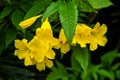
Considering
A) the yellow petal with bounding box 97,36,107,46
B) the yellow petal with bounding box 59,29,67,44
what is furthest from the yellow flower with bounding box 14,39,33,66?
the yellow petal with bounding box 97,36,107,46

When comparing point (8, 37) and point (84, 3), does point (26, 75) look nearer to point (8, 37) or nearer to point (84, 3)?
point (8, 37)

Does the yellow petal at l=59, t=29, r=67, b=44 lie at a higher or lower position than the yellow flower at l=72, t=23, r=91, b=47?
higher

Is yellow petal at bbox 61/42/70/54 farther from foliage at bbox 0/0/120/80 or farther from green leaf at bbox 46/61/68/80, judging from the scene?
green leaf at bbox 46/61/68/80

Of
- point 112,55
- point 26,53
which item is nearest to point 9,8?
point 26,53

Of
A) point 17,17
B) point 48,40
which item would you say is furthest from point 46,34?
point 17,17

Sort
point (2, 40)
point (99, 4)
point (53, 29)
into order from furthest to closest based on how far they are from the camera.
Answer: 1. point (53, 29)
2. point (2, 40)
3. point (99, 4)

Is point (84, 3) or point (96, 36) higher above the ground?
point (84, 3)

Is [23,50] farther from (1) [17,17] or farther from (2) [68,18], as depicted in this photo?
(2) [68,18]
